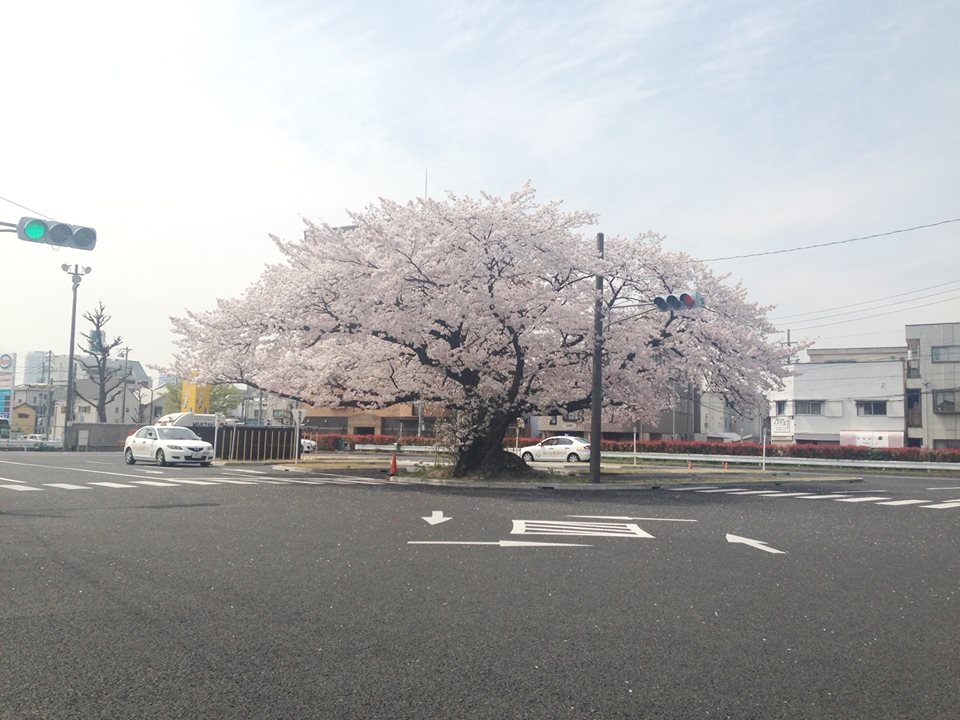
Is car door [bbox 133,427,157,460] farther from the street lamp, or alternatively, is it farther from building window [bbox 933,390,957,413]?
building window [bbox 933,390,957,413]

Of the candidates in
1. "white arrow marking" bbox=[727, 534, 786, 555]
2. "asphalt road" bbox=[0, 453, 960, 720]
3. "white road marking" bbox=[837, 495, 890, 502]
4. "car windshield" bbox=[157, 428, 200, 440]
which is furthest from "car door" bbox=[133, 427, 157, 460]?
"white arrow marking" bbox=[727, 534, 786, 555]

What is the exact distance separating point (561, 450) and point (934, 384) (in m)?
32.9

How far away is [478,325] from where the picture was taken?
24172mm

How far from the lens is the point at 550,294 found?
985 inches

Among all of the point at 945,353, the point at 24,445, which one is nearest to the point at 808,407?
the point at 945,353

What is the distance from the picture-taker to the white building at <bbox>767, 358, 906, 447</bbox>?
59.8 m

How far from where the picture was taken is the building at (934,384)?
57.2 meters

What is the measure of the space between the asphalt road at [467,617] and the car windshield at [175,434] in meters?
18.0

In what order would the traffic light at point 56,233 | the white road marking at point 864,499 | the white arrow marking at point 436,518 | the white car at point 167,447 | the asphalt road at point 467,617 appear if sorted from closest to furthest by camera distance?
the asphalt road at point 467,617 < the white arrow marking at point 436,518 < the traffic light at point 56,233 < the white road marking at point 864,499 < the white car at point 167,447

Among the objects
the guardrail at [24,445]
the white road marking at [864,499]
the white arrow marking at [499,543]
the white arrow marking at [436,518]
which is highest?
the white arrow marking at [499,543]

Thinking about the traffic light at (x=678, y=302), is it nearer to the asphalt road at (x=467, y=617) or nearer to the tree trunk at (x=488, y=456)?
the tree trunk at (x=488, y=456)

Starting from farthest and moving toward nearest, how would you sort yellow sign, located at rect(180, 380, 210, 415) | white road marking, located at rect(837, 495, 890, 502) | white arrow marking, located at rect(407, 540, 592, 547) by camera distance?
yellow sign, located at rect(180, 380, 210, 415) → white road marking, located at rect(837, 495, 890, 502) → white arrow marking, located at rect(407, 540, 592, 547)

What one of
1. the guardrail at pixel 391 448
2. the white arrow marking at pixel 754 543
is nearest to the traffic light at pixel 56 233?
the white arrow marking at pixel 754 543

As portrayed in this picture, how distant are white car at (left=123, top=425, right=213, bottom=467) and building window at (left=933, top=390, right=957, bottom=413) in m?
51.6
